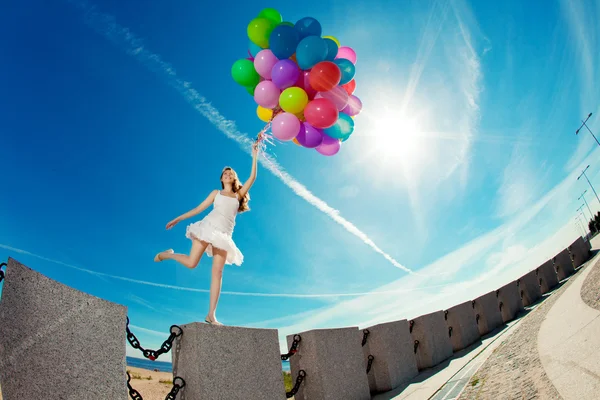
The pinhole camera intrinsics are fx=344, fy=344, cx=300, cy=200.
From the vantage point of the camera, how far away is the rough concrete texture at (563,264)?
14.2m

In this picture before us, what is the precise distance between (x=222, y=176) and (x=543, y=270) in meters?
13.2

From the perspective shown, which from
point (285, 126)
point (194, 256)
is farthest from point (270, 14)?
point (194, 256)

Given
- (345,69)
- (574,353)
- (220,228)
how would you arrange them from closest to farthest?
(574,353) → (220,228) → (345,69)

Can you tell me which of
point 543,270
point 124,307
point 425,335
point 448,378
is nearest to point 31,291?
point 124,307

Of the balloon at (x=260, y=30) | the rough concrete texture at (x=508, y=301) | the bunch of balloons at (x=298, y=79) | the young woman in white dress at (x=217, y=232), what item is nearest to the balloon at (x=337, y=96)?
the bunch of balloons at (x=298, y=79)

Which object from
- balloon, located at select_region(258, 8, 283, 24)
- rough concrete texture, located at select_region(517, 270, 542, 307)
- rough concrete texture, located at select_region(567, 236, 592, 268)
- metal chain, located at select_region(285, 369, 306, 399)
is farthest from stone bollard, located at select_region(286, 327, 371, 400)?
rough concrete texture, located at select_region(567, 236, 592, 268)

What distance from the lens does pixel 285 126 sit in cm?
463

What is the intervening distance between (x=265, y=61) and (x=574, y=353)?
4529mm

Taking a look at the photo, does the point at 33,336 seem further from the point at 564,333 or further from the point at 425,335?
the point at 425,335

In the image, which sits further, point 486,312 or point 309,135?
point 486,312

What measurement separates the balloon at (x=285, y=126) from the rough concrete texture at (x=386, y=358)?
114 inches

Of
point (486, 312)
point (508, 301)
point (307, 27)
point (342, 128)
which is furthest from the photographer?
point (508, 301)

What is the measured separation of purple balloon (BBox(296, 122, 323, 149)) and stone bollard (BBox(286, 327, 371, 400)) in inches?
101

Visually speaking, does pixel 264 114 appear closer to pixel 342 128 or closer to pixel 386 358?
pixel 342 128
